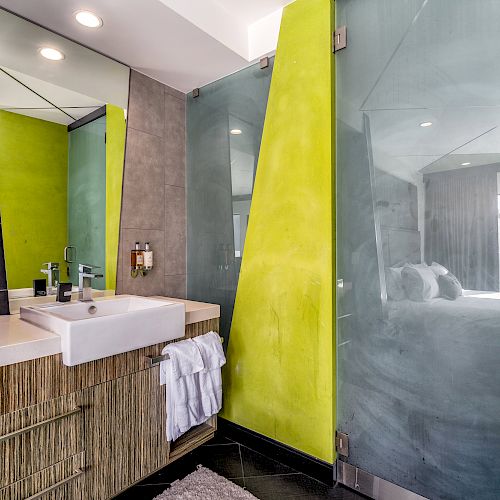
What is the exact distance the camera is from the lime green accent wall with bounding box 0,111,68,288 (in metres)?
1.83

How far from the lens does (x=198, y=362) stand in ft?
5.88

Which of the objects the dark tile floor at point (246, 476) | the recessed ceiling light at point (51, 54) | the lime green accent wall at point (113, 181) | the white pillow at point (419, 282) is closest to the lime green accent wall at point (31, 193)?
the lime green accent wall at point (113, 181)

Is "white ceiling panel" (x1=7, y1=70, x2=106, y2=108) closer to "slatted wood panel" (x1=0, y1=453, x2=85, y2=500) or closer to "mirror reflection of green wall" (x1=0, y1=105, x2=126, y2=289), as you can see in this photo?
"mirror reflection of green wall" (x1=0, y1=105, x2=126, y2=289)

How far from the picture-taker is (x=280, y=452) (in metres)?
2.02

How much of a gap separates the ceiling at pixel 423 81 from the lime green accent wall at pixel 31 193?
1636 mm

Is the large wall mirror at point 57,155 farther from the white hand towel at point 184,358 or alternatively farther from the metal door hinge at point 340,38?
the metal door hinge at point 340,38

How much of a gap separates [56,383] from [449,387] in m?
1.62

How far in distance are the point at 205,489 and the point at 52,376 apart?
99cm

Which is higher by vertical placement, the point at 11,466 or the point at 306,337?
the point at 306,337

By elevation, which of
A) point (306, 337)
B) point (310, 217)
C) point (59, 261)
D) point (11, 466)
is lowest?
point (11, 466)

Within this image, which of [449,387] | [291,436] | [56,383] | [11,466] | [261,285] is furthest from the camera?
[261,285]

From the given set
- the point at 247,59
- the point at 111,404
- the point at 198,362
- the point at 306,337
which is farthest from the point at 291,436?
the point at 247,59

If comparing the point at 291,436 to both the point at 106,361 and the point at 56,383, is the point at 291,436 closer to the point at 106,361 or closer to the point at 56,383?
the point at 106,361

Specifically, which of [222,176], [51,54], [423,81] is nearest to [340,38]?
[423,81]
